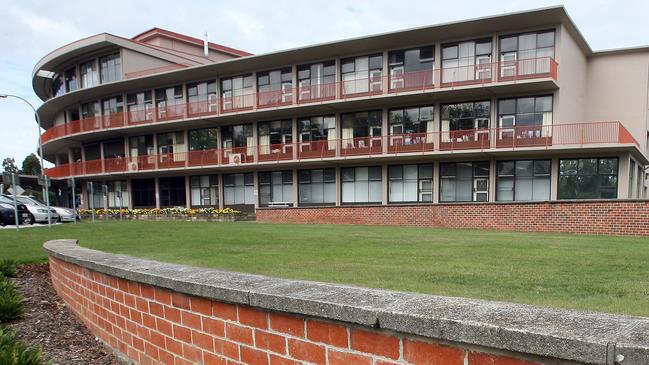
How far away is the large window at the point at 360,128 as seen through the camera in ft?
83.1

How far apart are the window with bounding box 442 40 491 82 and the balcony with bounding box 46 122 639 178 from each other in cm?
314

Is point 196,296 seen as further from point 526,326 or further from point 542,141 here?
point 542,141

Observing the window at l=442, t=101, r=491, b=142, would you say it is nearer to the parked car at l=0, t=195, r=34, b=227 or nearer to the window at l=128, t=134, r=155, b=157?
the window at l=128, t=134, r=155, b=157

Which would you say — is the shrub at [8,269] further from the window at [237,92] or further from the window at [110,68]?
the window at [110,68]

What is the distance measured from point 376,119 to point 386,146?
83.3 inches

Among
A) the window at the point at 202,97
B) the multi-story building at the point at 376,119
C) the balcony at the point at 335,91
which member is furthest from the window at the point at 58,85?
the window at the point at 202,97

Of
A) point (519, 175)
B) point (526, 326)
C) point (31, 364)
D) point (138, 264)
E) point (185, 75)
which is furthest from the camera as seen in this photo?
point (185, 75)

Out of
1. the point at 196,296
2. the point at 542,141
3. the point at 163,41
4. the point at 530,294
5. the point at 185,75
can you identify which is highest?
the point at 163,41

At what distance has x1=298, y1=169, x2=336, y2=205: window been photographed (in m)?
27.1

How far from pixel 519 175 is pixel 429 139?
5499mm

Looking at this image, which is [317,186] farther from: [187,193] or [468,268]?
[468,268]

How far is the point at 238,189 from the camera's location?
30109mm

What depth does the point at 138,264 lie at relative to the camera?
3.59 meters

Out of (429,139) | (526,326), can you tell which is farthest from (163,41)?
(526,326)
